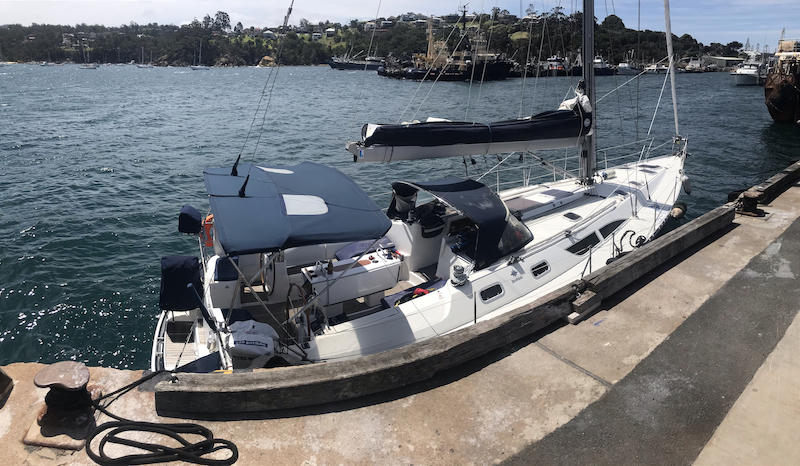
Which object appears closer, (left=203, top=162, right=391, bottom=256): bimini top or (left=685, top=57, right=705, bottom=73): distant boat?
(left=203, top=162, right=391, bottom=256): bimini top

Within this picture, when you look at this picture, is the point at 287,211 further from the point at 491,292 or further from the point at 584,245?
the point at 584,245

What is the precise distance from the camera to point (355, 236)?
714 cm

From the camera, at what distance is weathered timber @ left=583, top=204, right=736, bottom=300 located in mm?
7508

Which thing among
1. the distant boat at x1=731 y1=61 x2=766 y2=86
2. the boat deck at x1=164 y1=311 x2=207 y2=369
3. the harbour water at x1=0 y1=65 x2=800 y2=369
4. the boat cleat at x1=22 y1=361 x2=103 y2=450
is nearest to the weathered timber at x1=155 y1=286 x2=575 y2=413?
the boat cleat at x1=22 y1=361 x2=103 y2=450

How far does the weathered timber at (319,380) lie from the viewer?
5.06 metres

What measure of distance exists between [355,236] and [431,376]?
2328 millimetres

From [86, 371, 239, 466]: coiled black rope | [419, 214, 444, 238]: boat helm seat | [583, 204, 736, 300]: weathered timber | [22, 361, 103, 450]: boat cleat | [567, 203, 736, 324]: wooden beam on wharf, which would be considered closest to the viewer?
[86, 371, 239, 466]: coiled black rope

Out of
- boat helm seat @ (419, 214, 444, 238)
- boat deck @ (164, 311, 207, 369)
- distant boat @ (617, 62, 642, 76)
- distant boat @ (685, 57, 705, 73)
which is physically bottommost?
boat deck @ (164, 311, 207, 369)

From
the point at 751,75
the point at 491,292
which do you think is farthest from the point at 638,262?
the point at 751,75

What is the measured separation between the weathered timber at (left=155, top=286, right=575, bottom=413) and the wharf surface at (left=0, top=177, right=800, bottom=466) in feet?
0.38

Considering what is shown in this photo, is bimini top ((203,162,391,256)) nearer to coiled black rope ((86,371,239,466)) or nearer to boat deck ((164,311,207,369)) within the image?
coiled black rope ((86,371,239,466))

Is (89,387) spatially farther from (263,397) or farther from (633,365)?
(633,365)

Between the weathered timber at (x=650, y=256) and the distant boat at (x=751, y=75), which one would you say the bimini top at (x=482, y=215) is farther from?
the distant boat at (x=751, y=75)

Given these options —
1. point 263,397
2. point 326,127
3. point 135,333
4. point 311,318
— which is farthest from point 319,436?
point 326,127
